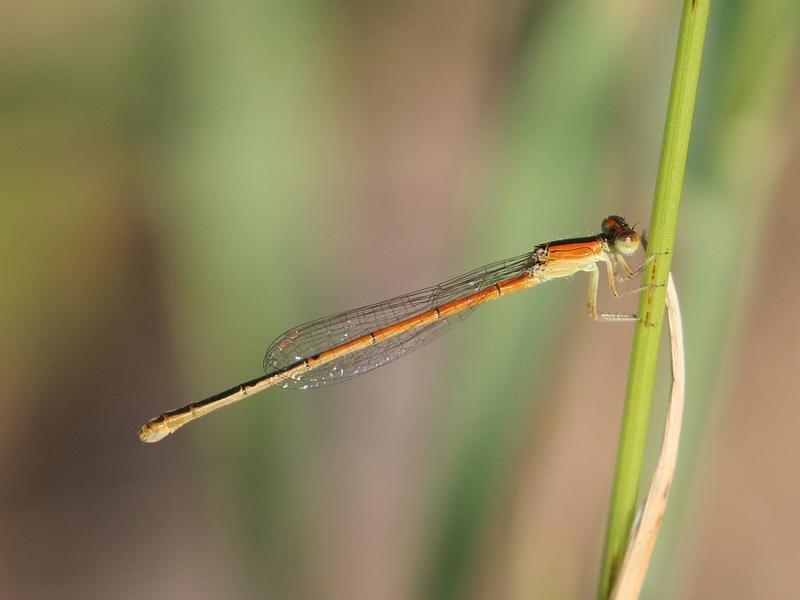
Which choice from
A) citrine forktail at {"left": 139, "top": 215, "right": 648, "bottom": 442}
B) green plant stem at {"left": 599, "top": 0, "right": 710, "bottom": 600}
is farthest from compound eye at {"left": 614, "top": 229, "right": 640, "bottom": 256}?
green plant stem at {"left": 599, "top": 0, "right": 710, "bottom": 600}

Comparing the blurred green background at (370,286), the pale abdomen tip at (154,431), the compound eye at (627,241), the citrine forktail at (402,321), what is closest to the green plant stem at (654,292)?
the blurred green background at (370,286)

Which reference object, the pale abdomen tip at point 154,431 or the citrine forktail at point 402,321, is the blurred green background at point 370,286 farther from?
the pale abdomen tip at point 154,431

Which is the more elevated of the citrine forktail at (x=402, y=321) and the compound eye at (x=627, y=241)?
the compound eye at (x=627, y=241)

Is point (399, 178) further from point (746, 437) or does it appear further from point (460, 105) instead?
point (746, 437)

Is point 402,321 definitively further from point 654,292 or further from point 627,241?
point 654,292

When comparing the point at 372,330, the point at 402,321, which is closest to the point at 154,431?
→ the point at 372,330

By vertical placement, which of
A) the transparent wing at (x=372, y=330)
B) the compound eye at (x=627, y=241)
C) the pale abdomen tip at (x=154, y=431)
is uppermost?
the compound eye at (x=627, y=241)

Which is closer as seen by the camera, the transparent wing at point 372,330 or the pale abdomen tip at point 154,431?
the pale abdomen tip at point 154,431

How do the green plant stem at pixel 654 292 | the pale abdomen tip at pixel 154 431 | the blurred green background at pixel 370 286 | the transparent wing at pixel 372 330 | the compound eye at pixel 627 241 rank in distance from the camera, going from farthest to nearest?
1. the transparent wing at pixel 372 330
2. the pale abdomen tip at pixel 154 431
3. the compound eye at pixel 627 241
4. the blurred green background at pixel 370 286
5. the green plant stem at pixel 654 292
